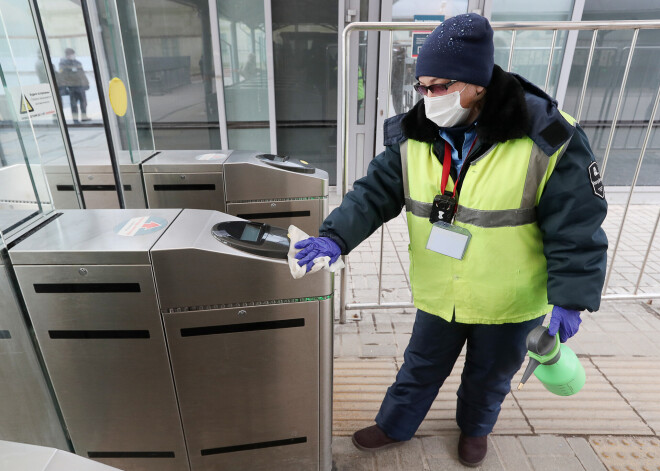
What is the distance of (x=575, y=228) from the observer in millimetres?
1134

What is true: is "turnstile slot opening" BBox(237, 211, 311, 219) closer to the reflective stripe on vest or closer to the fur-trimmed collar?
the reflective stripe on vest

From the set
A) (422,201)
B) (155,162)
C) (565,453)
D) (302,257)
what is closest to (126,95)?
(155,162)

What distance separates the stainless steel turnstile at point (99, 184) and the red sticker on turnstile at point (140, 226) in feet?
2.85

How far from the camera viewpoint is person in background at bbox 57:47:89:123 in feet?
11.0

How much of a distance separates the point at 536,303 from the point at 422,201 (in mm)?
472

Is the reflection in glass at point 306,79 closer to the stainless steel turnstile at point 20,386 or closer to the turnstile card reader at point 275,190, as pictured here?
the turnstile card reader at point 275,190

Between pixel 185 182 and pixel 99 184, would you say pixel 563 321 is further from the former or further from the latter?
pixel 99 184

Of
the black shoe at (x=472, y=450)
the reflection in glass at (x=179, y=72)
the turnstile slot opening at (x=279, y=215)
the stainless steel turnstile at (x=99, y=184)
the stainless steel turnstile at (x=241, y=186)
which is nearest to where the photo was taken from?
the black shoe at (x=472, y=450)

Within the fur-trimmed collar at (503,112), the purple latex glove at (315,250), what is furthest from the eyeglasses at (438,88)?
the purple latex glove at (315,250)

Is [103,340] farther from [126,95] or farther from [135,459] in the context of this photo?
[126,95]

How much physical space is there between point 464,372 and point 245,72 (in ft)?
12.3

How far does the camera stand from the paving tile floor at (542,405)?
1634mm

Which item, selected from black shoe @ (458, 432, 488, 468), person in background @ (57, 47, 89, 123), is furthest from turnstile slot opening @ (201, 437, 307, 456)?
person in background @ (57, 47, 89, 123)

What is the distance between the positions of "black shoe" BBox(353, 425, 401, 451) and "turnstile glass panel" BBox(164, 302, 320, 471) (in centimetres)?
21
